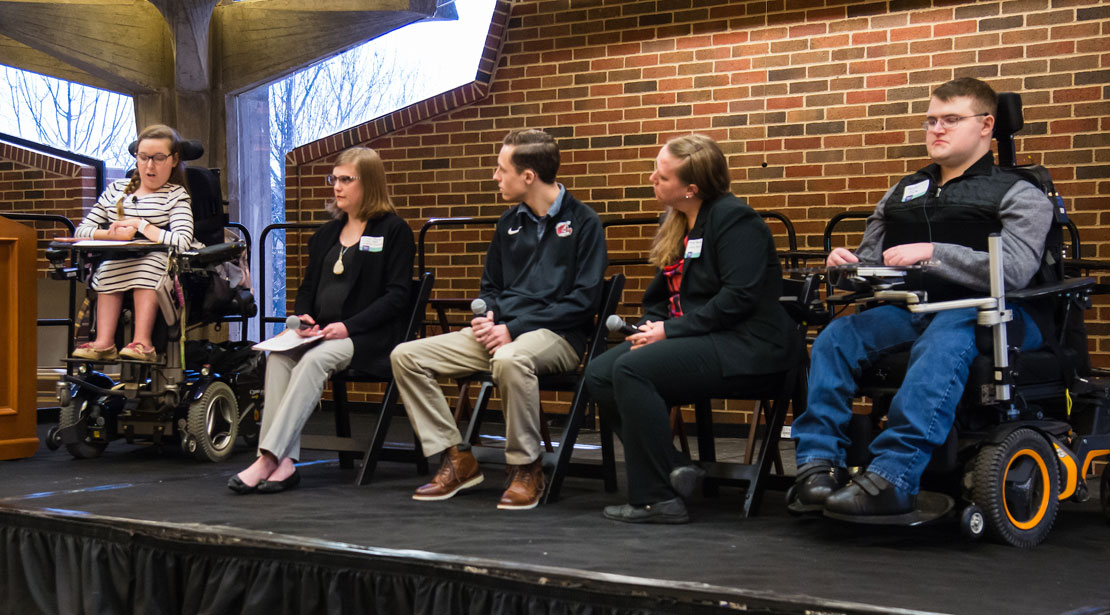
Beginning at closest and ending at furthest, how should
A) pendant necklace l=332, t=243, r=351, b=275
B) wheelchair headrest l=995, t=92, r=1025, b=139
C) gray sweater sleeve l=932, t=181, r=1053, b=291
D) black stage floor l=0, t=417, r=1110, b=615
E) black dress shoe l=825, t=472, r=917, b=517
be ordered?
1. black stage floor l=0, t=417, r=1110, b=615
2. black dress shoe l=825, t=472, r=917, b=517
3. gray sweater sleeve l=932, t=181, r=1053, b=291
4. wheelchair headrest l=995, t=92, r=1025, b=139
5. pendant necklace l=332, t=243, r=351, b=275

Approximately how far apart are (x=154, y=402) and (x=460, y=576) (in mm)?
2251

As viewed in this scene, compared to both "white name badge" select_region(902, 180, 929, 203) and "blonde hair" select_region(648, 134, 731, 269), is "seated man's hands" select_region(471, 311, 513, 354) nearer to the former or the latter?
"blonde hair" select_region(648, 134, 731, 269)

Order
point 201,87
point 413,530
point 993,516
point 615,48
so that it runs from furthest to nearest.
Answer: point 201,87 → point 615,48 → point 413,530 → point 993,516

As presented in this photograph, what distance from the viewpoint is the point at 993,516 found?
9.02ft

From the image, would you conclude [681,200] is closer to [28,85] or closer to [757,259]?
[757,259]

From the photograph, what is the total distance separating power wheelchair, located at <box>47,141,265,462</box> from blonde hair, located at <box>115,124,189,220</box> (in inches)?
1.6

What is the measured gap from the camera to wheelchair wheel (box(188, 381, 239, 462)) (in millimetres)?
4379

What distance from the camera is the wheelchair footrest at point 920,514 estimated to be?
106 inches

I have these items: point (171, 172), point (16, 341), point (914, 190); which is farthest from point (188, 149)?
point (914, 190)

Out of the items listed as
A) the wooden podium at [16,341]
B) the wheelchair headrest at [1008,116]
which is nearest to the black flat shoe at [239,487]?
the wooden podium at [16,341]

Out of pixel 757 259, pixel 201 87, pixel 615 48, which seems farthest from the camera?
pixel 201 87

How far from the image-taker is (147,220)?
443 centimetres

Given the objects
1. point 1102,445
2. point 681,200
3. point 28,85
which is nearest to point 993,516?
point 1102,445

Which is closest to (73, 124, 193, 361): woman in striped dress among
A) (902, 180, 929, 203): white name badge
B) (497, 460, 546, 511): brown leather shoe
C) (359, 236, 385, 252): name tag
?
(359, 236, 385, 252): name tag
